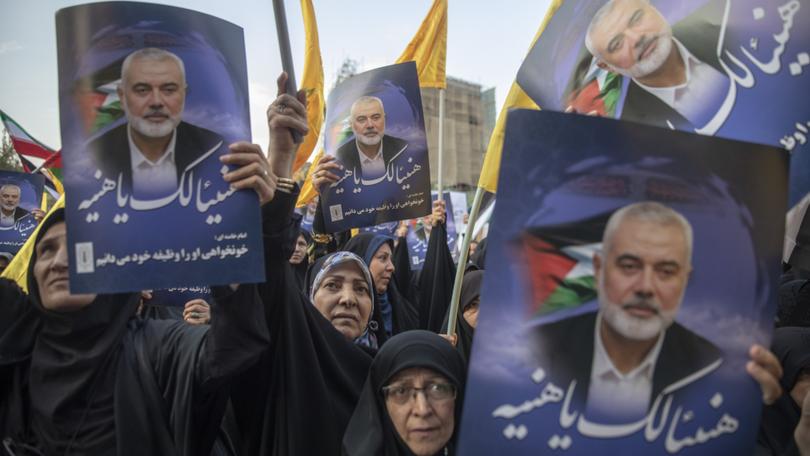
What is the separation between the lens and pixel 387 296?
3.91m

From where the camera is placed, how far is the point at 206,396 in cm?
179

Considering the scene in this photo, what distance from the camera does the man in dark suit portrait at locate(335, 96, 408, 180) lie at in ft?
10.5

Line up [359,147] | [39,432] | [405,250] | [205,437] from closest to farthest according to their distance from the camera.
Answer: [39,432], [205,437], [359,147], [405,250]

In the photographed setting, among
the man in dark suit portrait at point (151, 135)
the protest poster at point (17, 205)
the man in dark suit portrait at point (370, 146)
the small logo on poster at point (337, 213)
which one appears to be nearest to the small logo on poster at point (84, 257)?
the man in dark suit portrait at point (151, 135)

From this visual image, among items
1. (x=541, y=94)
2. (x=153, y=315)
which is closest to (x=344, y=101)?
(x=541, y=94)

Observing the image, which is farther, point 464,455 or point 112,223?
point 112,223

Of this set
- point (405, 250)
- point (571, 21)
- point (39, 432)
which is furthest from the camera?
point (405, 250)

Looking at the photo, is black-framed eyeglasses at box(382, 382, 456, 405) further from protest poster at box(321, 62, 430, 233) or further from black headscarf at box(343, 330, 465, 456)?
protest poster at box(321, 62, 430, 233)

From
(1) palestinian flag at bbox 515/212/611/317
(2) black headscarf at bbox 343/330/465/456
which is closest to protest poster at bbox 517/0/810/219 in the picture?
(1) palestinian flag at bbox 515/212/611/317

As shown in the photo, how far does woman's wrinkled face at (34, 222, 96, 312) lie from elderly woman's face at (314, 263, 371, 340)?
3.52 ft

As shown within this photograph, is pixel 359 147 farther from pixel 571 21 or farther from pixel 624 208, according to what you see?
pixel 624 208

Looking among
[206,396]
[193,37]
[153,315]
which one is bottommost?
[206,396]

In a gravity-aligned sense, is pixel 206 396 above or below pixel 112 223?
below

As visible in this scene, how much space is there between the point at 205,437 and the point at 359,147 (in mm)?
1821
